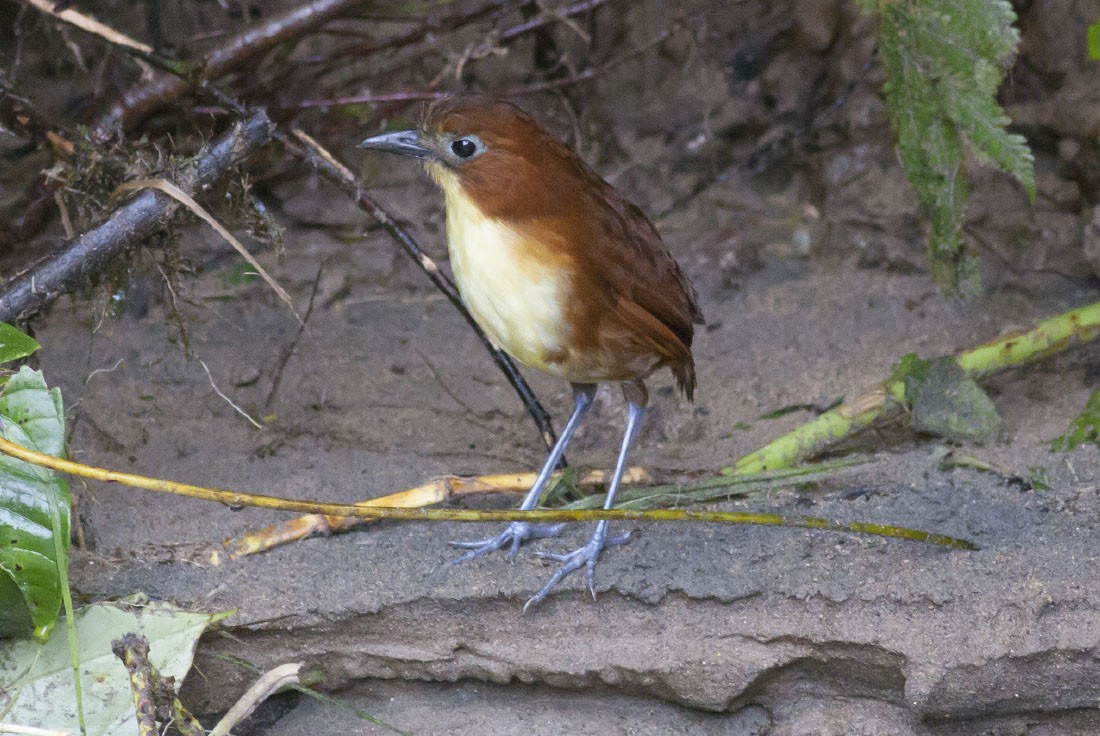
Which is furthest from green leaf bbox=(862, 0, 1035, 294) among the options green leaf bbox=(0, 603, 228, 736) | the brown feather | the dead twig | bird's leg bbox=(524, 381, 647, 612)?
green leaf bbox=(0, 603, 228, 736)

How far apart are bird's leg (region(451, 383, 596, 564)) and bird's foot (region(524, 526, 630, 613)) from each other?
0.41 ft

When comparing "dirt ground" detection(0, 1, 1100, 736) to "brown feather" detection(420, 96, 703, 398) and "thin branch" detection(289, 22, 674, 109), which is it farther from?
"brown feather" detection(420, 96, 703, 398)

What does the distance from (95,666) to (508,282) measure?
1122 mm

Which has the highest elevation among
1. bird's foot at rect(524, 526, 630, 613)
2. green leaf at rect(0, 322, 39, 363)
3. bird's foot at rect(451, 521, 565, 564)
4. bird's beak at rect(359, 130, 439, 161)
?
bird's beak at rect(359, 130, 439, 161)

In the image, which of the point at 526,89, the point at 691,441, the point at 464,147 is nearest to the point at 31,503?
the point at 464,147

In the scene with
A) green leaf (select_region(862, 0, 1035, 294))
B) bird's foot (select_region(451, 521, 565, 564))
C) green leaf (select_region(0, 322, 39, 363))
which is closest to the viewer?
green leaf (select_region(0, 322, 39, 363))

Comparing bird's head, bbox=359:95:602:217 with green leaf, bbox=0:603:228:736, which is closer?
green leaf, bbox=0:603:228:736

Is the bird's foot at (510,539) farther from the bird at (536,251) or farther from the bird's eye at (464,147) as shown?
the bird's eye at (464,147)

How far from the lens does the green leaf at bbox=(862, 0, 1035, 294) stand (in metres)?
2.83

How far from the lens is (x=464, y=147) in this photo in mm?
2525

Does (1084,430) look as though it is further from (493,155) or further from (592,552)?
A: (493,155)

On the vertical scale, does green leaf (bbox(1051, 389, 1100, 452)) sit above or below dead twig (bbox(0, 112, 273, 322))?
below

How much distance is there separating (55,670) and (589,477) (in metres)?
1.40

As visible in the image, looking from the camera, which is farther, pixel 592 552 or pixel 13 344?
pixel 592 552
